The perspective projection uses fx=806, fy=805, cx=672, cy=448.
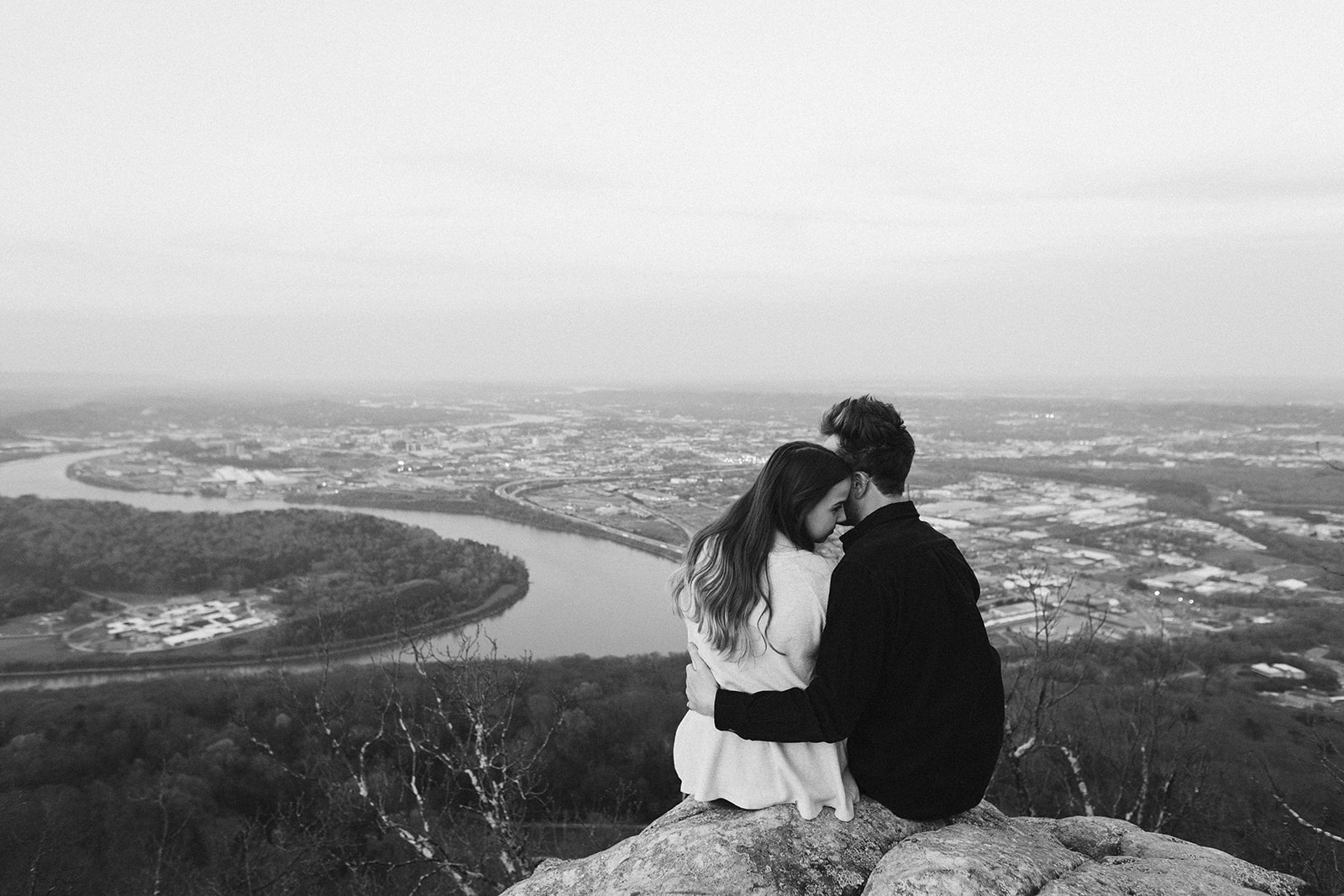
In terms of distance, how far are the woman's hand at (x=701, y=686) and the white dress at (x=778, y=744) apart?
3cm

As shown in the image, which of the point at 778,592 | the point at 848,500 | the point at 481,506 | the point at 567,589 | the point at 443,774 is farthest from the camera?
the point at 481,506

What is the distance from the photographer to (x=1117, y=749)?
Result: 1004 centimetres

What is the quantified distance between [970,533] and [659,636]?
1184cm

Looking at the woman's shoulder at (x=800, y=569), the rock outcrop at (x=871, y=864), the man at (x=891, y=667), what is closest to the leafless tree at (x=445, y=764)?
the rock outcrop at (x=871, y=864)

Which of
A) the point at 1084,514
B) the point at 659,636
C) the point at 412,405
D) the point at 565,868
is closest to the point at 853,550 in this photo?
the point at 565,868

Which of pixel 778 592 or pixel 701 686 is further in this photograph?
pixel 701 686

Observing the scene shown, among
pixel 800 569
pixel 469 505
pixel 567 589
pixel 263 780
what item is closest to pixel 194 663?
pixel 263 780

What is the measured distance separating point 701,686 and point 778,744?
0.29 m

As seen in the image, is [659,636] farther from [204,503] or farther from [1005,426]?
[1005,426]

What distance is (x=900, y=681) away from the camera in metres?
2.36

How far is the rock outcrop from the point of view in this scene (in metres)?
2.26

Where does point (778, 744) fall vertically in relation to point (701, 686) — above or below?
below

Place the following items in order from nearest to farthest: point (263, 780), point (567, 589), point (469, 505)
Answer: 1. point (263, 780)
2. point (567, 589)
3. point (469, 505)

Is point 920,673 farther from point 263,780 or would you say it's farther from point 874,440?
point 263,780
